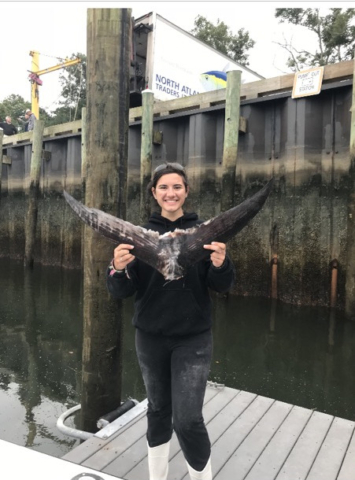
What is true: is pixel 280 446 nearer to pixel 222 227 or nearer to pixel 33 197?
pixel 222 227

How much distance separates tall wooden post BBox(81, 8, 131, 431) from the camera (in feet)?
10.1

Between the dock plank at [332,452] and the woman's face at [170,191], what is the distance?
189cm

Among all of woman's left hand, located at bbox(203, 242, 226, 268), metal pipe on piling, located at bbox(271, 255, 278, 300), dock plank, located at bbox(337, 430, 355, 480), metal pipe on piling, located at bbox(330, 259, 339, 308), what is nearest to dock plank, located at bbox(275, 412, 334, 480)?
dock plank, located at bbox(337, 430, 355, 480)

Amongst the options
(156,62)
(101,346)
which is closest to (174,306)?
(101,346)

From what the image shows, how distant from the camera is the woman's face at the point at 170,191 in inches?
87.0

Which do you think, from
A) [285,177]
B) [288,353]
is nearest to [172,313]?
[288,353]

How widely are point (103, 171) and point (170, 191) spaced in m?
1.07

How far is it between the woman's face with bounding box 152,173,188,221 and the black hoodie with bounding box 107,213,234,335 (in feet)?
1.10

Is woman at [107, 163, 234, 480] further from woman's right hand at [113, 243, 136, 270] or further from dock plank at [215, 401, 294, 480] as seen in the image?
dock plank at [215, 401, 294, 480]

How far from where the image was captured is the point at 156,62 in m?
11.9

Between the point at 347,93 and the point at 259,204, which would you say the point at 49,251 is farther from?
the point at 259,204

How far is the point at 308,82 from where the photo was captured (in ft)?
26.0

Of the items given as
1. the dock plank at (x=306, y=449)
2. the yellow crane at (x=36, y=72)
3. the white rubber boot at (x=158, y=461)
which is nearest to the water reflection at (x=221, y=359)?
the dock plank at (x=306, y=449)

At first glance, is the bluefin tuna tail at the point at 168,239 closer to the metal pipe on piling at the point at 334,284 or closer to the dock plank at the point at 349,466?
the dock plank at the point at 349,466
